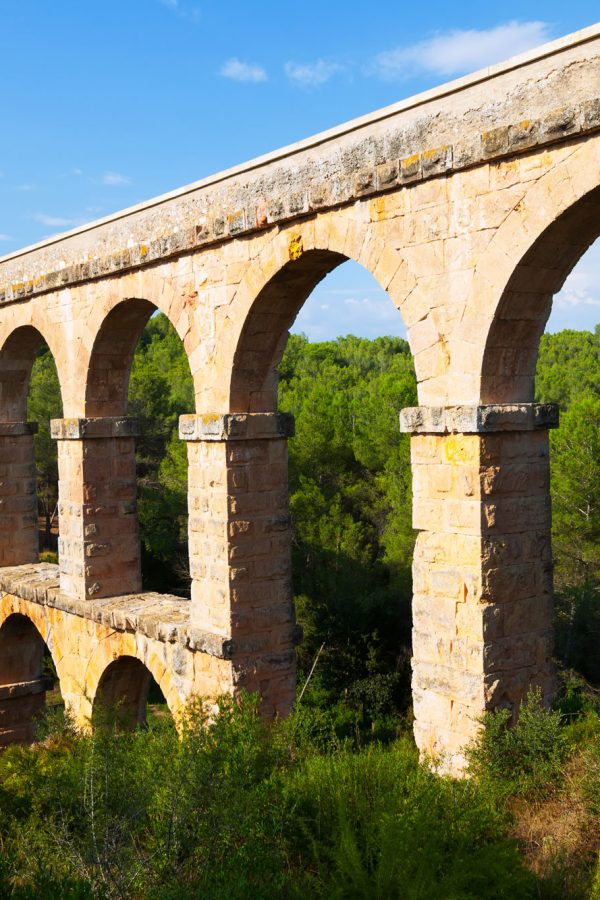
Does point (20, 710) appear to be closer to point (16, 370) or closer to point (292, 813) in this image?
point (16, 370)

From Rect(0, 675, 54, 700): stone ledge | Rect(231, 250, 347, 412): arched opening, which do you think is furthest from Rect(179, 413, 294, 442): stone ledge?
Rect(0, 675, 54, 700): stone ledge

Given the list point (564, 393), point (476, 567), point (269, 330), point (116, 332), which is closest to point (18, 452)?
point (116, 332)

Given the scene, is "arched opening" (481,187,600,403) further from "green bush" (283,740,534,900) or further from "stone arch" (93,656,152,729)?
"stone arch" (93,656,152,729)

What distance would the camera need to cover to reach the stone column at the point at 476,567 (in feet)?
17.7

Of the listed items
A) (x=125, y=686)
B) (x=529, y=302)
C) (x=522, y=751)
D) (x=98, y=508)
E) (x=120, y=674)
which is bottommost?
(x=125, y=686)

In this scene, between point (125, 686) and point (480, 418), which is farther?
point (125, 686)

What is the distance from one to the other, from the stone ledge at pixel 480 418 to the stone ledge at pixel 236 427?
6.61ft

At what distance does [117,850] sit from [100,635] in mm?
4619

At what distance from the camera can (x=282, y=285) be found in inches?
276

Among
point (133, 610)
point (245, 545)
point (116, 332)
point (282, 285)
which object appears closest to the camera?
point (282, 285)

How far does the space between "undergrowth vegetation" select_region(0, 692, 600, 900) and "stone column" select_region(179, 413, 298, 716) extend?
147 cm

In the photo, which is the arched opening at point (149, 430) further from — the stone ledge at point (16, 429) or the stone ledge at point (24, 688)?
the stone ledge at point (24, 688)

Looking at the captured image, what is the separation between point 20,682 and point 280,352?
631cm

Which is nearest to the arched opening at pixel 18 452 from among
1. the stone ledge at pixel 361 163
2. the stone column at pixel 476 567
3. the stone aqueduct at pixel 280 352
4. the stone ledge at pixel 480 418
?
the stone aqueduct at pixel 280 352
